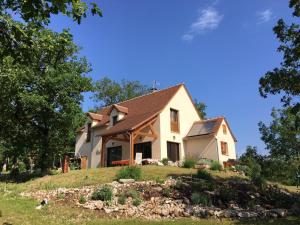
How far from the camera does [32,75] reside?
80.1ft

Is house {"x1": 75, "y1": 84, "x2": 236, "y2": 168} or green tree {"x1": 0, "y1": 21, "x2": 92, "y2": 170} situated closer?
green tree {"x1": 0, "y1": 21, "x2": 92, "y2": 170}

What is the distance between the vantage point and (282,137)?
132ft

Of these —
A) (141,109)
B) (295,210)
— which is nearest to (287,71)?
(295,210)

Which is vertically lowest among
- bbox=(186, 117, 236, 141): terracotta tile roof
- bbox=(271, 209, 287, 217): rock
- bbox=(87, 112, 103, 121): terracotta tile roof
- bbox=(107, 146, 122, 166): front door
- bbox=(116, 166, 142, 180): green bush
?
bbox=(271, 209, 287, 217): rock

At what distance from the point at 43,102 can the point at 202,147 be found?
571 inches

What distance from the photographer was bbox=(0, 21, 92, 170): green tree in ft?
78.2

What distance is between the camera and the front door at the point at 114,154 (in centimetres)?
3138

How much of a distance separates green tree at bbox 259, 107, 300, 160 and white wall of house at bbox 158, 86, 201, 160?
479 inches

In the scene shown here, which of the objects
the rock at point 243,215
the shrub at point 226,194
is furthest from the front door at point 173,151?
the rock at point 243,215

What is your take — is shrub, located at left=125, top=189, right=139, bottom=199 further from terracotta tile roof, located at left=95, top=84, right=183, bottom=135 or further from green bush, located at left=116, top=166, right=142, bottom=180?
terracotta tile roof, located at left=95, top=84, right=183, bottom=135

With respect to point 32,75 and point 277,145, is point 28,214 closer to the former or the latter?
point 32,75

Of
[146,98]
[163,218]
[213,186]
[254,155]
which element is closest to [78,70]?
[146,98]

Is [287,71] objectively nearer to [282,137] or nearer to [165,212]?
[165,212]

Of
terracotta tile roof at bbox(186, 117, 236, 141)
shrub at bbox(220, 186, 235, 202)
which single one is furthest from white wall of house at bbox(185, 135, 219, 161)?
shrub at bbox(220, 186, 235, 202)
